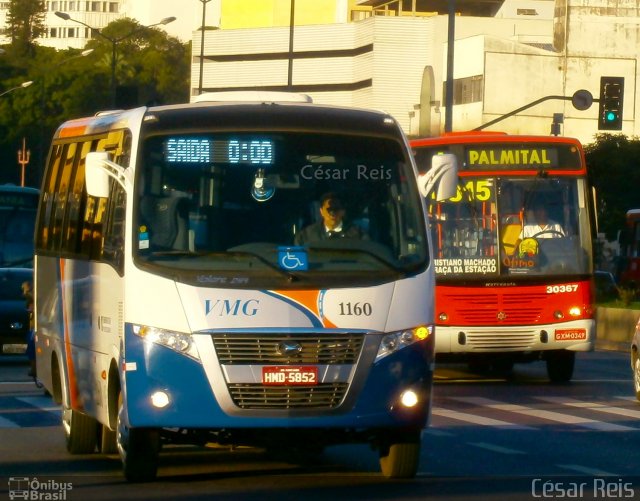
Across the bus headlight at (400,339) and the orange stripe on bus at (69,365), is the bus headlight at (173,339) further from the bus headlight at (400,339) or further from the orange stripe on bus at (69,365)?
the orange stripe on bus at (69,365)

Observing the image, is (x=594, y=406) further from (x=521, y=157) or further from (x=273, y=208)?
(x=273, y=208)

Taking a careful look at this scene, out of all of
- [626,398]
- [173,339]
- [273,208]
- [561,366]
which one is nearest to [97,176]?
[273,208]

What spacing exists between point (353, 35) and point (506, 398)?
364ft

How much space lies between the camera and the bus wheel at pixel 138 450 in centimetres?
1117

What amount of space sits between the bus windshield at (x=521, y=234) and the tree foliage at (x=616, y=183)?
52845 mm

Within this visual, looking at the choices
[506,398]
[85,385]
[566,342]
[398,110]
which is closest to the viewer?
[85,385]

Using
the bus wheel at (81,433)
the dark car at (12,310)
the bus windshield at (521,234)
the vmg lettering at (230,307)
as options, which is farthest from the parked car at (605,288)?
the vmg lettering at (230,307)

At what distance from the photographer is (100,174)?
11.5 meters

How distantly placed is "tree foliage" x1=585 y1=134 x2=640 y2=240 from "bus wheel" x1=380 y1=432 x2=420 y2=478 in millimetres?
63370

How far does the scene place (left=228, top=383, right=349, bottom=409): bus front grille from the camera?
36.0 ft

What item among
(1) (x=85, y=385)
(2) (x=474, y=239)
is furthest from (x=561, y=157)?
(1) (x=85, y=385)

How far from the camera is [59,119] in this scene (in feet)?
407

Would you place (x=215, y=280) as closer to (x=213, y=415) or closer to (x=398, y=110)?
(x=213, y=415)

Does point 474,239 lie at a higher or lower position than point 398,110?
lower
